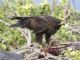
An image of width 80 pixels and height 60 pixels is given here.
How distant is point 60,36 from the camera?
4.88 metres

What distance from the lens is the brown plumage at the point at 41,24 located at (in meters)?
3.94

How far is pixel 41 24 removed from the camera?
13.0 ft

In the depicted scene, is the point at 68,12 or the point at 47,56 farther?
the point at 68,12

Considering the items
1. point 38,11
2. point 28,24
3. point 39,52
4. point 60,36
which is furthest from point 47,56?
point 38,11

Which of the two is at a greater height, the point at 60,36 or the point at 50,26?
the point at 50,26

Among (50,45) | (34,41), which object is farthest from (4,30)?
(50,45)

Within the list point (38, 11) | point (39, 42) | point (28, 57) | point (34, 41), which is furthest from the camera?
point (38, 11)

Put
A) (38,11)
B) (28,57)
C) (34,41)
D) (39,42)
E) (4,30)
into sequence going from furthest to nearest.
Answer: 1. (38,11)
2. (4,30)
3. (34,41)
4. (39,42)
5. (28,57)

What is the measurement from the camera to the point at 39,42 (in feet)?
13.5

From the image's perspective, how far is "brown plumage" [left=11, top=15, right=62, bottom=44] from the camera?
3.94 meters

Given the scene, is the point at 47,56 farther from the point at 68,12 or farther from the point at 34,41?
the point at 68,12

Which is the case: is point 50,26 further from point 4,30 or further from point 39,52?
point 4,30

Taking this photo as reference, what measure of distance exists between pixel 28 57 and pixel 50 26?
1.44 ft

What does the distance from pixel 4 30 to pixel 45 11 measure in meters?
0.88
